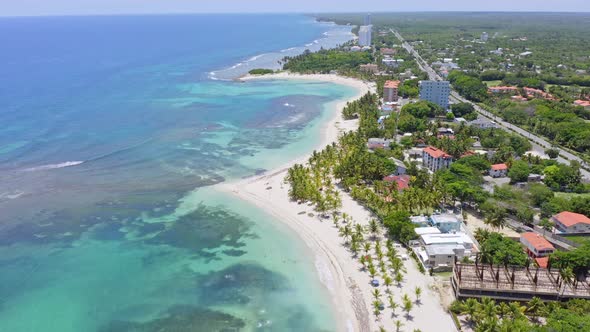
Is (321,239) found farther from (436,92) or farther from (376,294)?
(436,92)

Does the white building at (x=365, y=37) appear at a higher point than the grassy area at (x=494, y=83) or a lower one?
higher

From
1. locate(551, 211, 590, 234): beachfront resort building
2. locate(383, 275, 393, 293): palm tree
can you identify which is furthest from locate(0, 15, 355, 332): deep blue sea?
locate(551, 211, 590, 234): beachfront resort building

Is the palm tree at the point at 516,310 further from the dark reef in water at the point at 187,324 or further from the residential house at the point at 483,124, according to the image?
the residential house at the point at 483,124

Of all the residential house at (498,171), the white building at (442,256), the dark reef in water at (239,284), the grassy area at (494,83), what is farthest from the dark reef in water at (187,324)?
the grassy area at (494,83)

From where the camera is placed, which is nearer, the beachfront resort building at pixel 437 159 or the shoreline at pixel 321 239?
the shoreline at pixel 321 239

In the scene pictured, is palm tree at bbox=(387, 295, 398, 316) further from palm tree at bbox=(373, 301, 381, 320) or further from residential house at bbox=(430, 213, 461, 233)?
residential house at bbox=(430, 213, 461, 233)

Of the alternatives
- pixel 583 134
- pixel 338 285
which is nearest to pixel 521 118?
pixel 583 134

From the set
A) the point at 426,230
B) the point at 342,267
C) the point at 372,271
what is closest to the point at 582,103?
the point at 426,230
